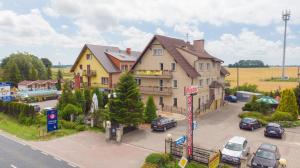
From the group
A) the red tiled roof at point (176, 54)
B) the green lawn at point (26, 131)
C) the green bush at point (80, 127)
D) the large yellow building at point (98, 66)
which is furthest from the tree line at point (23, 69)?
the green bush at point (80, 127)

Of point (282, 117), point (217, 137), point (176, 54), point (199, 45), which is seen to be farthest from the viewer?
point (199, 45)

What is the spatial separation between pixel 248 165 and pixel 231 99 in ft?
108

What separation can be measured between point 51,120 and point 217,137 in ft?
57.7

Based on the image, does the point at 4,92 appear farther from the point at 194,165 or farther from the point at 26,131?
the point at 194,165

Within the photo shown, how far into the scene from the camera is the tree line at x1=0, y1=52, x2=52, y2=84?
6694cm

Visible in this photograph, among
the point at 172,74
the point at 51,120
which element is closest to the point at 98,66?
the point at 172,74

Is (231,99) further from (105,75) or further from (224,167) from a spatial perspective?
(224,167)

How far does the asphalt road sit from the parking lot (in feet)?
23.5

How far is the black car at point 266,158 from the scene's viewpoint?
17.4 metres

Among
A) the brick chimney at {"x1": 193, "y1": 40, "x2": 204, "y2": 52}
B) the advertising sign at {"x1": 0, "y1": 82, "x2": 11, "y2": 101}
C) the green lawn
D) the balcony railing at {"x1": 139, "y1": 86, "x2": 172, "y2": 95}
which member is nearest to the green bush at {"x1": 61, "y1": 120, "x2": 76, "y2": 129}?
the green lawn

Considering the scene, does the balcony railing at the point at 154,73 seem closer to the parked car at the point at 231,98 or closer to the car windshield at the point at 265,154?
the parked car at the point at 231,98

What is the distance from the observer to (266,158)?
17906mm

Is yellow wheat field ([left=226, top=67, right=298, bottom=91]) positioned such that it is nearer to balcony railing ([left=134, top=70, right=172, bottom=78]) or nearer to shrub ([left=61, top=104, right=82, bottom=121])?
balcony railing ([left=134, top=70, right=172, bottom=78])

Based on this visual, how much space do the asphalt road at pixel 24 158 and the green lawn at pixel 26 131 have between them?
90.3 inches
